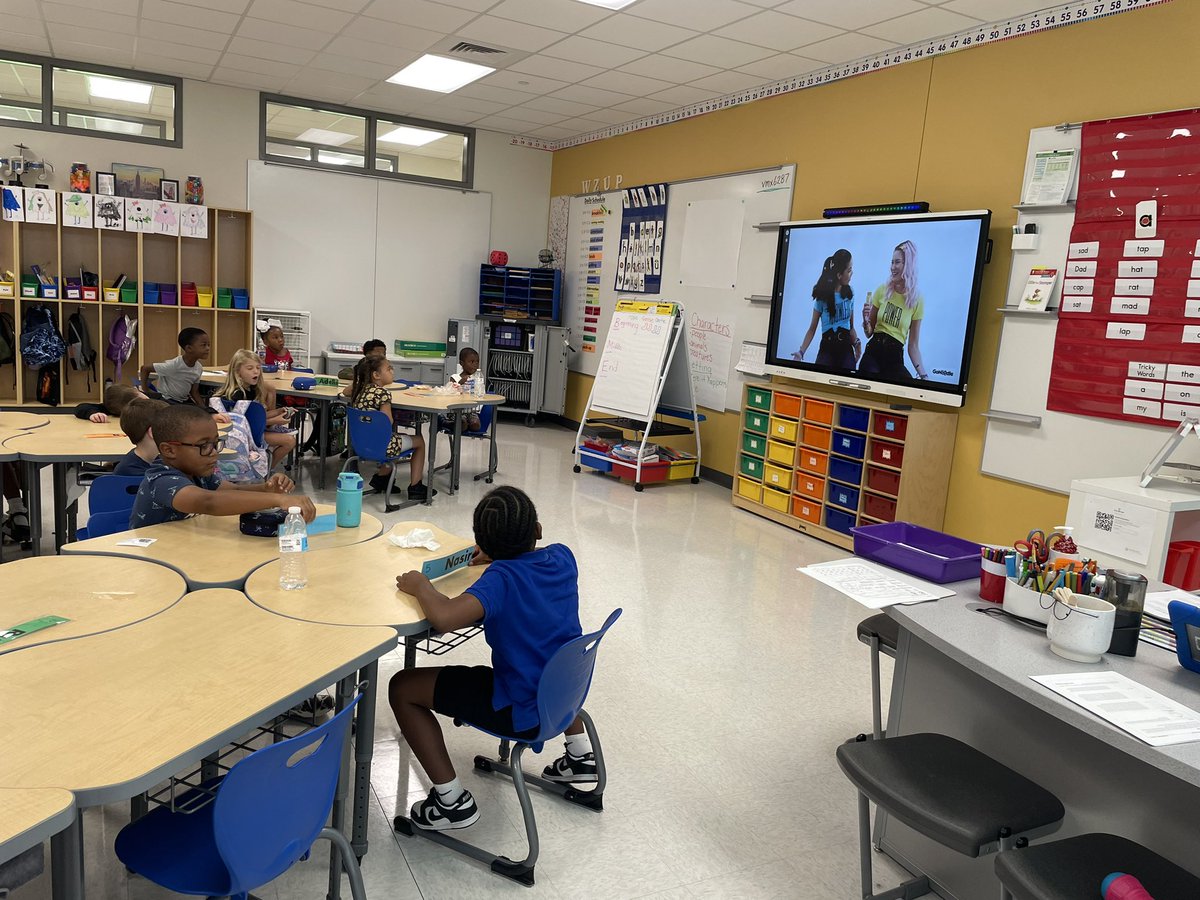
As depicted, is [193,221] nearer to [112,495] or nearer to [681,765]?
[112,495]

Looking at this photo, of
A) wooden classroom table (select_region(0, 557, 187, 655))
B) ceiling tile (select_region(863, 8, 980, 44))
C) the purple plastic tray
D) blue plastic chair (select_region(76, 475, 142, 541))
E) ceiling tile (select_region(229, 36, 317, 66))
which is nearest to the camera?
wooden classroom table (select_region(0, 557, 187, 655))

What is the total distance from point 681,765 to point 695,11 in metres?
4.49

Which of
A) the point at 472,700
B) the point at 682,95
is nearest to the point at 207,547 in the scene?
the point at 472,700

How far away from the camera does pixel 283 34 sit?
6.63 m

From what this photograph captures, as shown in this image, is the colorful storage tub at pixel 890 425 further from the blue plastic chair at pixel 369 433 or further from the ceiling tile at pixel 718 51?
the blue plastic chair at pixel 369 433

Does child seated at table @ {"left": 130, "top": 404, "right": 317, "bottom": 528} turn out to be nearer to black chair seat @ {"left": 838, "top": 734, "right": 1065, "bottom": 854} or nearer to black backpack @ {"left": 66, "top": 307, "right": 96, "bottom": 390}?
black chair seat @ {"left": 838, "top": 734, "right": 1065, "bottom": 854}

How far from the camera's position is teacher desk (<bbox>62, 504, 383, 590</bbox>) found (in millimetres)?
2426

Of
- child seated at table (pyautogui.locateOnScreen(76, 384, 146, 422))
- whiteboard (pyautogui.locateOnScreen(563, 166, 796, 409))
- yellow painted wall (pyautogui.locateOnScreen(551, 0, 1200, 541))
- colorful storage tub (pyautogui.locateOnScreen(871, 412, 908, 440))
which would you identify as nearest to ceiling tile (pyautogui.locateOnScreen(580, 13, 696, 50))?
yellow painted wall (pyautogui.locateOnScreen(551, 0, 1200, 541))

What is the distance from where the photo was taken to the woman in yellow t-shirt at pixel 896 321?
5566 mm

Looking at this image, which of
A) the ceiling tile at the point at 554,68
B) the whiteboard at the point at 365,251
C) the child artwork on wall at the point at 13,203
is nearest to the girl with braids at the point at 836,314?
the ceiling tile at the point at 554,68

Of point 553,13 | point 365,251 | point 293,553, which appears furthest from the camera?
point 365,251

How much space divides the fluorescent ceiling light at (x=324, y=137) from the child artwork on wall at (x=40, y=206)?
2.52 m

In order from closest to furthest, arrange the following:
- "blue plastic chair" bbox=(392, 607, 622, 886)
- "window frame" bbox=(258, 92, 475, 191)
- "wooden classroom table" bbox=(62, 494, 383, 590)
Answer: "blue plastic chair" bbox=(392, 607, 622, 886), "wooden classroom table" bbox=(62, 494, 383, 590), "window frame" bbox=(258, 92, 475, 191)

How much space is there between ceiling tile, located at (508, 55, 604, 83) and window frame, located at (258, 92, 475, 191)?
2.93 metres
